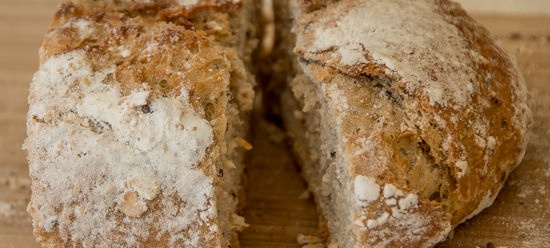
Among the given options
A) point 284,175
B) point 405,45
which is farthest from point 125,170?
point 405,45

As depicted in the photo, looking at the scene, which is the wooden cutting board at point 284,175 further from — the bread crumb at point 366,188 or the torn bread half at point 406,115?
the bread crumb at point 366,188

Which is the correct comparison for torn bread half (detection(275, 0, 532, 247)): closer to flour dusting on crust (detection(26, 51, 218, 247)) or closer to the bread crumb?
the bread crumb

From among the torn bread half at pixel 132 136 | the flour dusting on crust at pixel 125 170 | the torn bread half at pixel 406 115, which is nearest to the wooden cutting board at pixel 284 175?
the torn bread half at pixel 406 115

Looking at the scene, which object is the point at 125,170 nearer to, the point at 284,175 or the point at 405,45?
Answer: the point at 284,175

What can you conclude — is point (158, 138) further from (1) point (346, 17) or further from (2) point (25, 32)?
(2) point (25, 32)

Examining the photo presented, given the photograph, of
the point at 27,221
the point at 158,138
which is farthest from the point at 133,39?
the point at 27,221

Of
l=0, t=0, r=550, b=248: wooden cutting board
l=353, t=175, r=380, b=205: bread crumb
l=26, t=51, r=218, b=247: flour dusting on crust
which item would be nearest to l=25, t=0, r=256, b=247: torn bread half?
l=26, t=51, r=218, b=247: flour dusting on crust

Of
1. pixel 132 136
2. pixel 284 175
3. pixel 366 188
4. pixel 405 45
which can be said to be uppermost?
pixel 405 45
